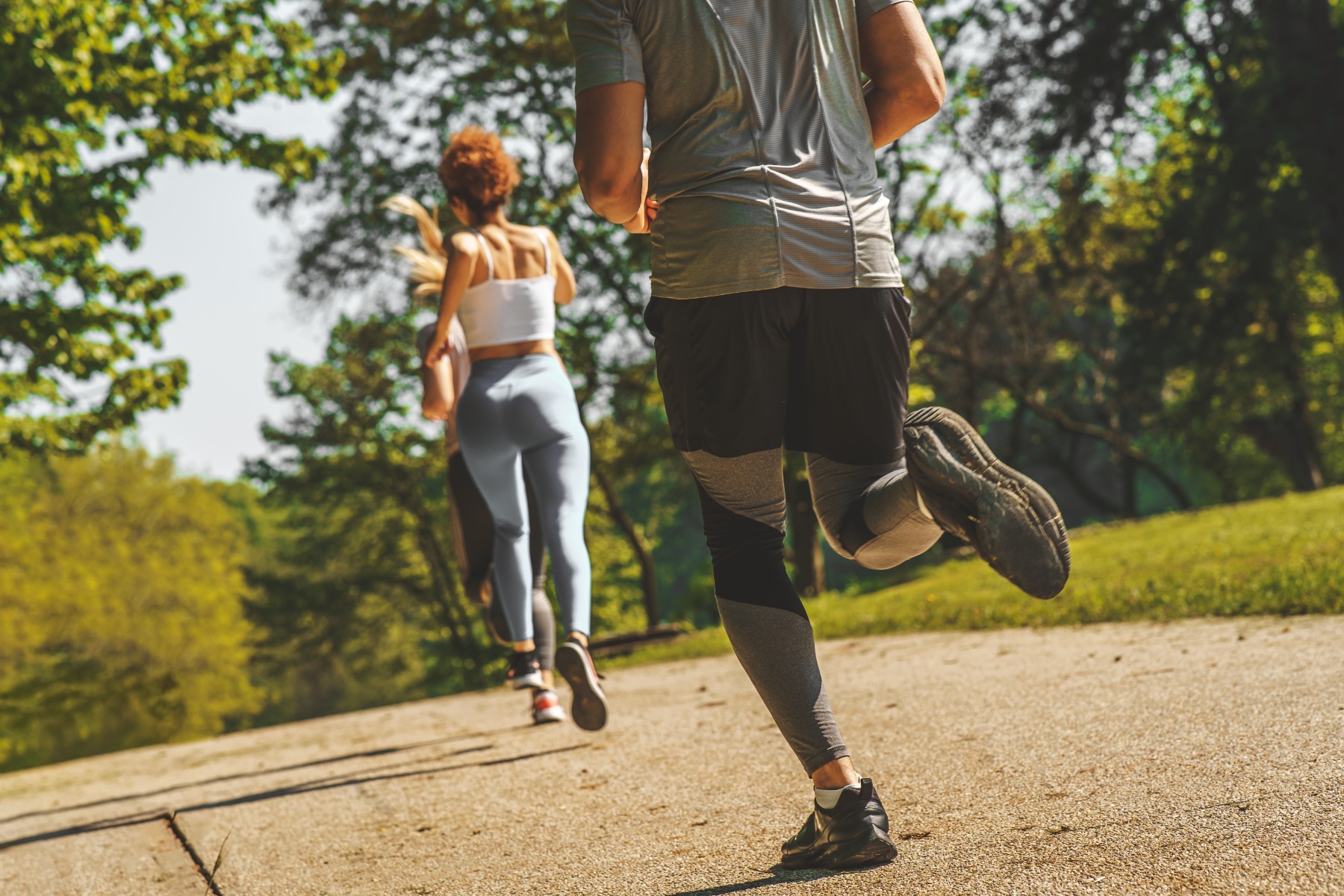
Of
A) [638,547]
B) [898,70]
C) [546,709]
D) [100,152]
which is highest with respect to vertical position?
[100,152]

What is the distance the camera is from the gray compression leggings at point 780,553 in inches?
84.0

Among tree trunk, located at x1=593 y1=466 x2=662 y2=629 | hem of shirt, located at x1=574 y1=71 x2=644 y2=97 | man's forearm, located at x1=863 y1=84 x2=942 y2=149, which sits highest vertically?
hem of shirt, located at x1=574 y1=71 x2=644 y2=97

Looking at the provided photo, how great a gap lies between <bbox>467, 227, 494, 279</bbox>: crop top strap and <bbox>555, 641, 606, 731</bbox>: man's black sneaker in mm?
1614

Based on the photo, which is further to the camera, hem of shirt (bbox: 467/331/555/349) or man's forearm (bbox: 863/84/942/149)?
hem of shirt (bbox: 467/331/555/349)

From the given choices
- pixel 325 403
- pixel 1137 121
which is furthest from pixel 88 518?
pixel 1137 121

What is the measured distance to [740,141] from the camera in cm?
218

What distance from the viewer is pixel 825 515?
2.40 metres

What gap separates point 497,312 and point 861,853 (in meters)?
3.01

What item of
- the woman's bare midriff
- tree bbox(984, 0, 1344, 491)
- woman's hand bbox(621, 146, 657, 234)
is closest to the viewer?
woman's hand bbox(621, 146, 657, 234)

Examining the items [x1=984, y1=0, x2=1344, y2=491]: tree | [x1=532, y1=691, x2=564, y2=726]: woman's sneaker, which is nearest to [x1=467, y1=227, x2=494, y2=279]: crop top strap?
[x1=532, y1=691, x2=564, y2=726]: woman's sneaker

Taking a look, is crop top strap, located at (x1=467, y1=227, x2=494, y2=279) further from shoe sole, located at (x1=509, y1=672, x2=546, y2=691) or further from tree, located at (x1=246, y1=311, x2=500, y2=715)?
tree, located at (x1=246, y1=311, x2=500, y2=715)

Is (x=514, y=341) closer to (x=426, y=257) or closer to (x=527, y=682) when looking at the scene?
(x=426, y=257)

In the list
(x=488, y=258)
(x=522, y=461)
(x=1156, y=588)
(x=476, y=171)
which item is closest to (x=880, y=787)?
(x=522, y=461)

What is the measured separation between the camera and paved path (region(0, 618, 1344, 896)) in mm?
1988
